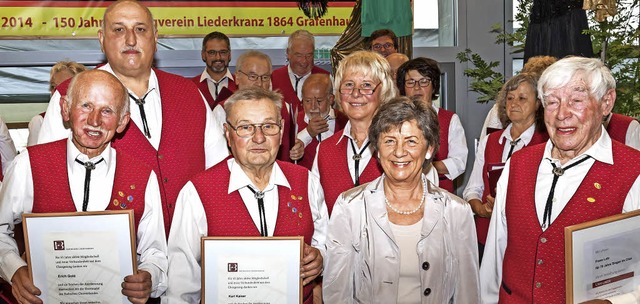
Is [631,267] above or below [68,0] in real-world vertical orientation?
below

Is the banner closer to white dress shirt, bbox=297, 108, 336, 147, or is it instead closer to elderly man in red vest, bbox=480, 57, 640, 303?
white dress shirt, bbox=297, 108, 336, 147

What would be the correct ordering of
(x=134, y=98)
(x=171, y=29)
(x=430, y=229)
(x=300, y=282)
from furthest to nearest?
(x=171, y=29) → (x=134, y=98) → (x=430, y=229) → (x=300, y=282)

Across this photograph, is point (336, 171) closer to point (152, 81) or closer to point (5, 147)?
point (152, 81)

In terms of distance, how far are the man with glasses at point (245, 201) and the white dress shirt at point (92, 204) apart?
7 cm

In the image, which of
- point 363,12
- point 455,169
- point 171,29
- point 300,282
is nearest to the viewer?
point 300,282

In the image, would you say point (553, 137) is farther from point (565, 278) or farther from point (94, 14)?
point (94, 14)

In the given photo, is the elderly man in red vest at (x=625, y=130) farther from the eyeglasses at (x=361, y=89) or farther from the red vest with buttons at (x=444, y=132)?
the eyeglasses at (x=361, y=89)

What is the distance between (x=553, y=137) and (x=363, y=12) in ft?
14.5

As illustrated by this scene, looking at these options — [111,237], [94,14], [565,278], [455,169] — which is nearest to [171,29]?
[94,14]

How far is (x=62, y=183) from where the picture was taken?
2998mm

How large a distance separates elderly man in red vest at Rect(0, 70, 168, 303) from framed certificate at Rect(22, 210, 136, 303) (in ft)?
0.32

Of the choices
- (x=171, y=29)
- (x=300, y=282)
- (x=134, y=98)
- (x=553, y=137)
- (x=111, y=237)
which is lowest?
(x=300, y=282)

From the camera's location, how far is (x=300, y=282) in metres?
2.87

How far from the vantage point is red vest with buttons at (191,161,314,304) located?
10.1ft
